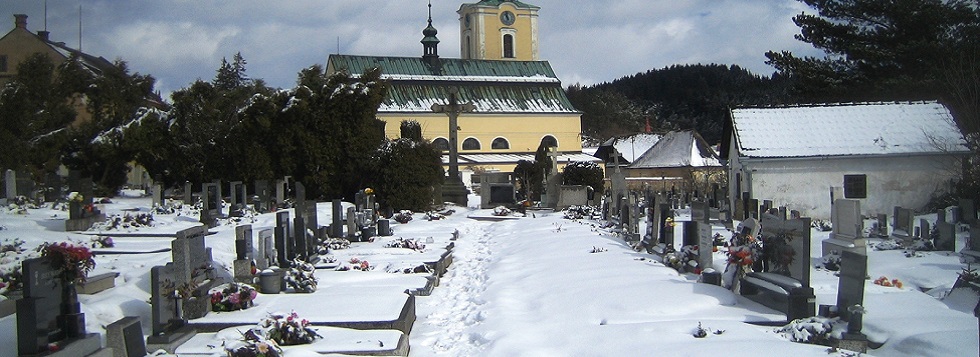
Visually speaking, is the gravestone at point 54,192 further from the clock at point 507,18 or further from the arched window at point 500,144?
the clock at point 507,18

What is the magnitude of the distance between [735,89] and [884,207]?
221ft

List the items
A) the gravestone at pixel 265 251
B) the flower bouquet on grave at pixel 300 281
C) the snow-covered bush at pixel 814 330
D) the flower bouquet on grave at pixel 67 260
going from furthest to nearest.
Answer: the gravestone at pixel 265 251 → the flower bouquet on grave at pixel 300 281 → the snow-covered bush at pixel 814 330 → the flower bouquet on grave at pixel 67 260

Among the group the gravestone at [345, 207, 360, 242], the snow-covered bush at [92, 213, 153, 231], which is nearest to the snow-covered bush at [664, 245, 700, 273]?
the gravestone at [345, 207, 360, 242]

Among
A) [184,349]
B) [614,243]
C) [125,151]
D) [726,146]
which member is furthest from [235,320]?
[125,151]

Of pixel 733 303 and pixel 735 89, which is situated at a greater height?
pixel 735 89

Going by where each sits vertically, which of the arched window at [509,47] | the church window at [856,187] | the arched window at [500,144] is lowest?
the church window at [856,187]

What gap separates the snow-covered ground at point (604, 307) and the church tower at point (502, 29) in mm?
48767

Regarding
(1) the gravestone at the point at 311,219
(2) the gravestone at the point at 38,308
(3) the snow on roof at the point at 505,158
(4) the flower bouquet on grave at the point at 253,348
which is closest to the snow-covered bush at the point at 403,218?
(1) the gravestone at the point at 311,219

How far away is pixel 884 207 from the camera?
73.1 feet

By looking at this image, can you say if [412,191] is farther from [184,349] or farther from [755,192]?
[184,349]

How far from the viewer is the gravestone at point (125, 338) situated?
237 inches

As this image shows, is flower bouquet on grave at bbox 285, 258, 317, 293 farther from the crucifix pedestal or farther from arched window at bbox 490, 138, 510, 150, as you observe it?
arched window at bbox 490, 138, 510, 150

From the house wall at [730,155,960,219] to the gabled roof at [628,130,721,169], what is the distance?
67.6ft

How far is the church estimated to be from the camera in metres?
53.7
